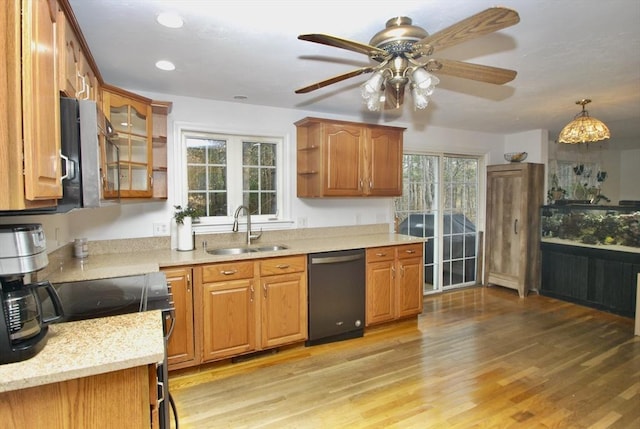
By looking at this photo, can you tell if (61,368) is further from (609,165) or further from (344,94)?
(609,165)

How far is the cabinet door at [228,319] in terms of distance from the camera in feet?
8.91

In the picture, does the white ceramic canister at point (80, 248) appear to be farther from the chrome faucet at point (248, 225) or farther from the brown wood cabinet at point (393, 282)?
the brown wood cabinet at point (393, 282)

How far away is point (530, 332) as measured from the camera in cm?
349

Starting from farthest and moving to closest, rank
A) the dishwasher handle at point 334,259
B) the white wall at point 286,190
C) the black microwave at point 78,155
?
the dishwasher handle at point 334,259
the white wall at point 286,190
the black microwave at point 78,155

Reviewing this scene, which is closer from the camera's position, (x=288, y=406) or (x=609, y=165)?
(x=288, y=406)

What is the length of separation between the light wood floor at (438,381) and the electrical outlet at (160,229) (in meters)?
1.21

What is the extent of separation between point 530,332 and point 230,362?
116 inches

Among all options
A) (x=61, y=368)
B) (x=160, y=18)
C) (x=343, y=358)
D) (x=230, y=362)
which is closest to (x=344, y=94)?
(x=160, y=18)

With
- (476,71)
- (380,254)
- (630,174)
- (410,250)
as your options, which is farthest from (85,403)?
(630,174)

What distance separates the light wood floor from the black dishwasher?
125 mm

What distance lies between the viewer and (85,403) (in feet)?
3.56

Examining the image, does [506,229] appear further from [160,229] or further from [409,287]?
[160,229]

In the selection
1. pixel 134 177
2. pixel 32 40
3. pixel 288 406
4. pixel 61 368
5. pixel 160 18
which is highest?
pixel 160 18

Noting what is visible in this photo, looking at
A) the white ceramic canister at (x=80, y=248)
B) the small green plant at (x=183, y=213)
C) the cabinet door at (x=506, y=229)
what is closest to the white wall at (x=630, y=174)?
the cabinet door at (x=506, y=229)
